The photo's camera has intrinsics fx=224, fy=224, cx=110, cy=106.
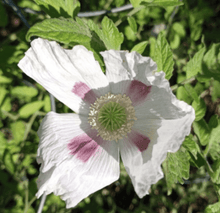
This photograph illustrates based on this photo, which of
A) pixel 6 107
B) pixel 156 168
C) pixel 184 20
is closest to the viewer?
pixel 156 168

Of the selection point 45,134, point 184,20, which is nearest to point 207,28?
point 184,20

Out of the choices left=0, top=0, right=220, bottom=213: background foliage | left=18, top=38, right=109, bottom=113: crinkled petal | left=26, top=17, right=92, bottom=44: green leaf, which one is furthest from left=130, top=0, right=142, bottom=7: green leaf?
left=18, top=38, right=109, bottom=113: crinkled petal

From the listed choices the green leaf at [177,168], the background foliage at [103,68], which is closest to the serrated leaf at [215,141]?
the background foliage at [103,68]

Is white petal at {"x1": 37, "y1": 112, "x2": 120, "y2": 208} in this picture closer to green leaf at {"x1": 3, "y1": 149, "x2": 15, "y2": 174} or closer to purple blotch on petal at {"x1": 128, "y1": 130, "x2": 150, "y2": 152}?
purple blotch on petal at {"x1": 128, "y1": 130, "x2": 150, "y2": 152}

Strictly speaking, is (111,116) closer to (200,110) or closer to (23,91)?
(200,110)

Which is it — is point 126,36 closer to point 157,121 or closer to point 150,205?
point 157,121
